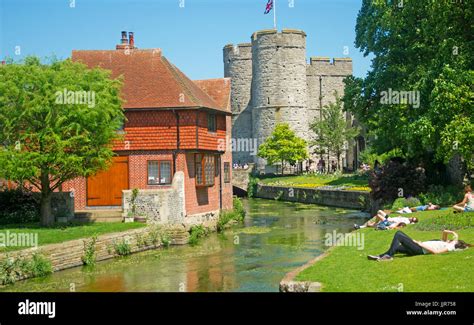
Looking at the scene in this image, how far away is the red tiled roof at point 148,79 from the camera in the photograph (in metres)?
31.2

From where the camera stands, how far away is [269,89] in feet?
246

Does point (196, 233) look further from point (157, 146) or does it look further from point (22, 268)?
point (22, 268)

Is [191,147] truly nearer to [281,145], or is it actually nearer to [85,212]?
[85,212]

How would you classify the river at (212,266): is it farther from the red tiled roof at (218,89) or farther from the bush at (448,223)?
the red tiled roof at (218,89)

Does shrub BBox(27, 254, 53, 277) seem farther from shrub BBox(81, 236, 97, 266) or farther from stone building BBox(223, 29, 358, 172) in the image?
stone building BBox(223, 29, 358, 172)

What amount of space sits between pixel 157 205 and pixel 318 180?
33906 millimetres

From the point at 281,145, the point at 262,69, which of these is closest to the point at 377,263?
the point at 281,145

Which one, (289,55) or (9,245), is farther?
(289,55)

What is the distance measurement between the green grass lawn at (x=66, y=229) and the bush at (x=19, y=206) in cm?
168

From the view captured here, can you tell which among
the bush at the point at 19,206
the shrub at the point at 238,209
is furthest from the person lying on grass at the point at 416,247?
the shrub at the point at 238,209

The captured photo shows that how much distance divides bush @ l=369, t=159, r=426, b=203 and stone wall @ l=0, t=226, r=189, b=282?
418 inches

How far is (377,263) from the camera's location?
586 inches
